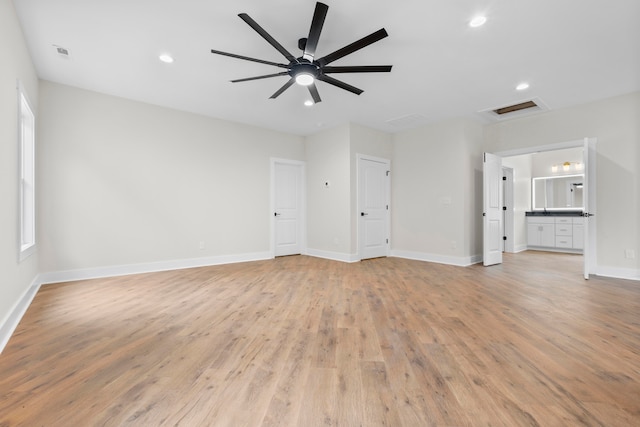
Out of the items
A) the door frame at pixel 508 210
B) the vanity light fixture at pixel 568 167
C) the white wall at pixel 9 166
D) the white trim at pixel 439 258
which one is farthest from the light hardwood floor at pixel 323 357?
the vanity light fixture at pixel 568 167

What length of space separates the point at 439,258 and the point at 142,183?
5.36 meters

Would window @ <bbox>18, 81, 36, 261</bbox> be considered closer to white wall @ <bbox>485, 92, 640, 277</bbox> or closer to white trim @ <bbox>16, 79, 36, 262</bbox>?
white trim @ <bbox>16, 79, 36, 262</bbox>

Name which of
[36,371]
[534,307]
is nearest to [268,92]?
[36,371]

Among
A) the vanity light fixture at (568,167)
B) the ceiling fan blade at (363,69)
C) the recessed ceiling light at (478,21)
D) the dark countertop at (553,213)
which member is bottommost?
the dark countertop at (553,213)

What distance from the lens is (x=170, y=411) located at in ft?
4.46

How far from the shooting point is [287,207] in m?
6.27

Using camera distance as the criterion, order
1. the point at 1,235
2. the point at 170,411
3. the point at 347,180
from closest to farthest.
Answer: the point at 170,411 → the point at 1,235 → the point at 347,180

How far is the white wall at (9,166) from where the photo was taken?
7.32 ft

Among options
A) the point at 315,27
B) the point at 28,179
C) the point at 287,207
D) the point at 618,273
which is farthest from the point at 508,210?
the point at 28,179

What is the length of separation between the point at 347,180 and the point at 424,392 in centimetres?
433

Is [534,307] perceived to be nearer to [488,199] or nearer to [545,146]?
[488,199]

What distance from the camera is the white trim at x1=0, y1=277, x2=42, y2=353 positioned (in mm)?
2088

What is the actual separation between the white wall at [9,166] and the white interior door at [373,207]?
186 inches

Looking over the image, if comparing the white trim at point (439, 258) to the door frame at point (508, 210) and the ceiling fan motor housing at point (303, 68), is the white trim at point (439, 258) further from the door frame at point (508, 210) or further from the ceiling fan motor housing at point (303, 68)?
the ceiling fan motor housing at point (303, 68)
